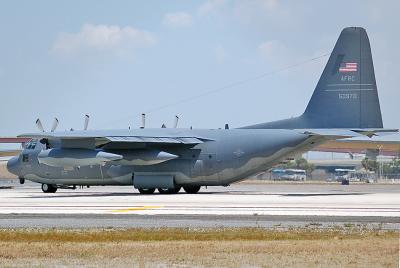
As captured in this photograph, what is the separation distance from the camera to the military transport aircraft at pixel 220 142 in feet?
155

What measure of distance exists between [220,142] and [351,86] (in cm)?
907

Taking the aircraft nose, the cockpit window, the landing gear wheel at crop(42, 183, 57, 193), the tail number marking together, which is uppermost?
the tail number marking

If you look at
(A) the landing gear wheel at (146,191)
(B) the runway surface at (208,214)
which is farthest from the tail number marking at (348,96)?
(A) the landing gear wheel at (146,191)

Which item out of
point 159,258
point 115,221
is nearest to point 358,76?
point 115,221

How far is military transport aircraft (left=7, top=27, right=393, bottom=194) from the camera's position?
155 ft

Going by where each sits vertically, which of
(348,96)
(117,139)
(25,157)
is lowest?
(25,157)

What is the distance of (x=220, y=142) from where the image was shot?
50.3 meters

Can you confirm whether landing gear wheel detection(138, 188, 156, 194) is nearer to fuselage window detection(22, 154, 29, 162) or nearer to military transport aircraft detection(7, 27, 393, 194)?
military transport aircraft detection(7, 27, 393, 194)

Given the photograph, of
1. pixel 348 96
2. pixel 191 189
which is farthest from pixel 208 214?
pixel 191 189

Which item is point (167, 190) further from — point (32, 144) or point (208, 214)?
point (208, 214)

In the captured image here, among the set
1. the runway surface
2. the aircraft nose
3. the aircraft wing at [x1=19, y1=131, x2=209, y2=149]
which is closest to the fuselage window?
the aircraft nose

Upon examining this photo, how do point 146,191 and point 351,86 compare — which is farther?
point 146,191

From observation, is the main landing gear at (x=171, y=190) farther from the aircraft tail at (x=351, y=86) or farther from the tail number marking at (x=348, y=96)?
the tail number marking at (x=348, y=96)

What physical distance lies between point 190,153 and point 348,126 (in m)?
10.4
